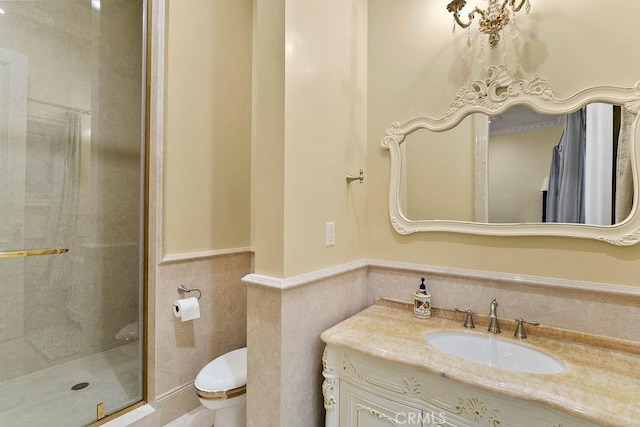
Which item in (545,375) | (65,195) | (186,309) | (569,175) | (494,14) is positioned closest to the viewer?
(545,375)

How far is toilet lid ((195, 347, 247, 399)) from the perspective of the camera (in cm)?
143

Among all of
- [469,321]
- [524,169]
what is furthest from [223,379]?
[524,169]

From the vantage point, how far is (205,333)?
193 cm

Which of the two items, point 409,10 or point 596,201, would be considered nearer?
point 596,201

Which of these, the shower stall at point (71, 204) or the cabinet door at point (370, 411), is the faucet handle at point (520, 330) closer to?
the cabinet door at point (370, 411)

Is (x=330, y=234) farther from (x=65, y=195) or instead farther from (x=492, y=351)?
(x=65, y=195)

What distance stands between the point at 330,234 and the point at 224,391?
3.08 feet

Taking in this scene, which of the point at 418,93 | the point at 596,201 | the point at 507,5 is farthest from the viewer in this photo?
the point at 418,93

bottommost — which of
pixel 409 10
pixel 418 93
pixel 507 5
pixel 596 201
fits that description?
pixel 596 201

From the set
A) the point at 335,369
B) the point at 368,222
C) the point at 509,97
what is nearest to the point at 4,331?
Answer: the point at 335,369

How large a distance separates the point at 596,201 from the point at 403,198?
810 millimetres

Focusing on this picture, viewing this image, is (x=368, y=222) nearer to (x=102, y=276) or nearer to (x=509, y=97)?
(x=509, y=97)

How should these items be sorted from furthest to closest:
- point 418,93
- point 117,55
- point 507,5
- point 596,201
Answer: point 117,55 → point 418,93 → point 507,5 → point 596,201
